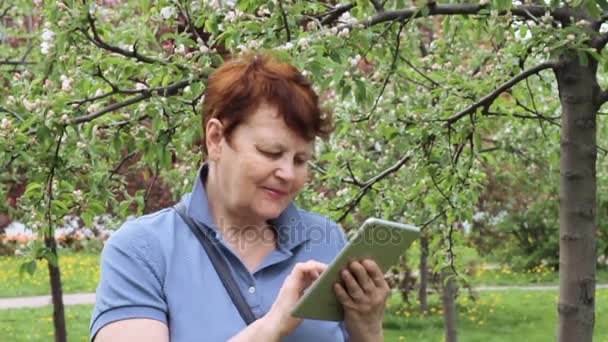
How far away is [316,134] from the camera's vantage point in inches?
88.5

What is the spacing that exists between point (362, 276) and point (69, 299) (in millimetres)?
12647

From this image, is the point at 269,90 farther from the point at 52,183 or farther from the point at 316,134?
the point at 52,183

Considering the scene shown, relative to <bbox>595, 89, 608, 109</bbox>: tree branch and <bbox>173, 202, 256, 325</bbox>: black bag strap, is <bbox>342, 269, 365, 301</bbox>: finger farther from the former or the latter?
Answer: <bbox>595, 89, 608, 109</bbox>: tree branch

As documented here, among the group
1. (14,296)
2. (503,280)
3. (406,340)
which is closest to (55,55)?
(406,340)

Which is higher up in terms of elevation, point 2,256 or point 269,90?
point 269,90

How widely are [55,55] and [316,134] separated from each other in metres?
2.29

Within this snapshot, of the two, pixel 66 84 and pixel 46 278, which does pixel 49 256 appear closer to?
pixel 66 84

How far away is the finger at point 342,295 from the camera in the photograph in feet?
6.81

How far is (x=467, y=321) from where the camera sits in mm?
11656

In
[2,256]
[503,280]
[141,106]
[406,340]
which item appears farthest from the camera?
[2,256]

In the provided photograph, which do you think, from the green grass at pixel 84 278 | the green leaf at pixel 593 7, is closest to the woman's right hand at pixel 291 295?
the green leaf at pixel 593 7

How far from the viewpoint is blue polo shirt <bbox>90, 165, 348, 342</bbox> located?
6.82ft

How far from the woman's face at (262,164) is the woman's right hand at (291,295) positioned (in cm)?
18

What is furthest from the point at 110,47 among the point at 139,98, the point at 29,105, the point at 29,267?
the point at 29,267
